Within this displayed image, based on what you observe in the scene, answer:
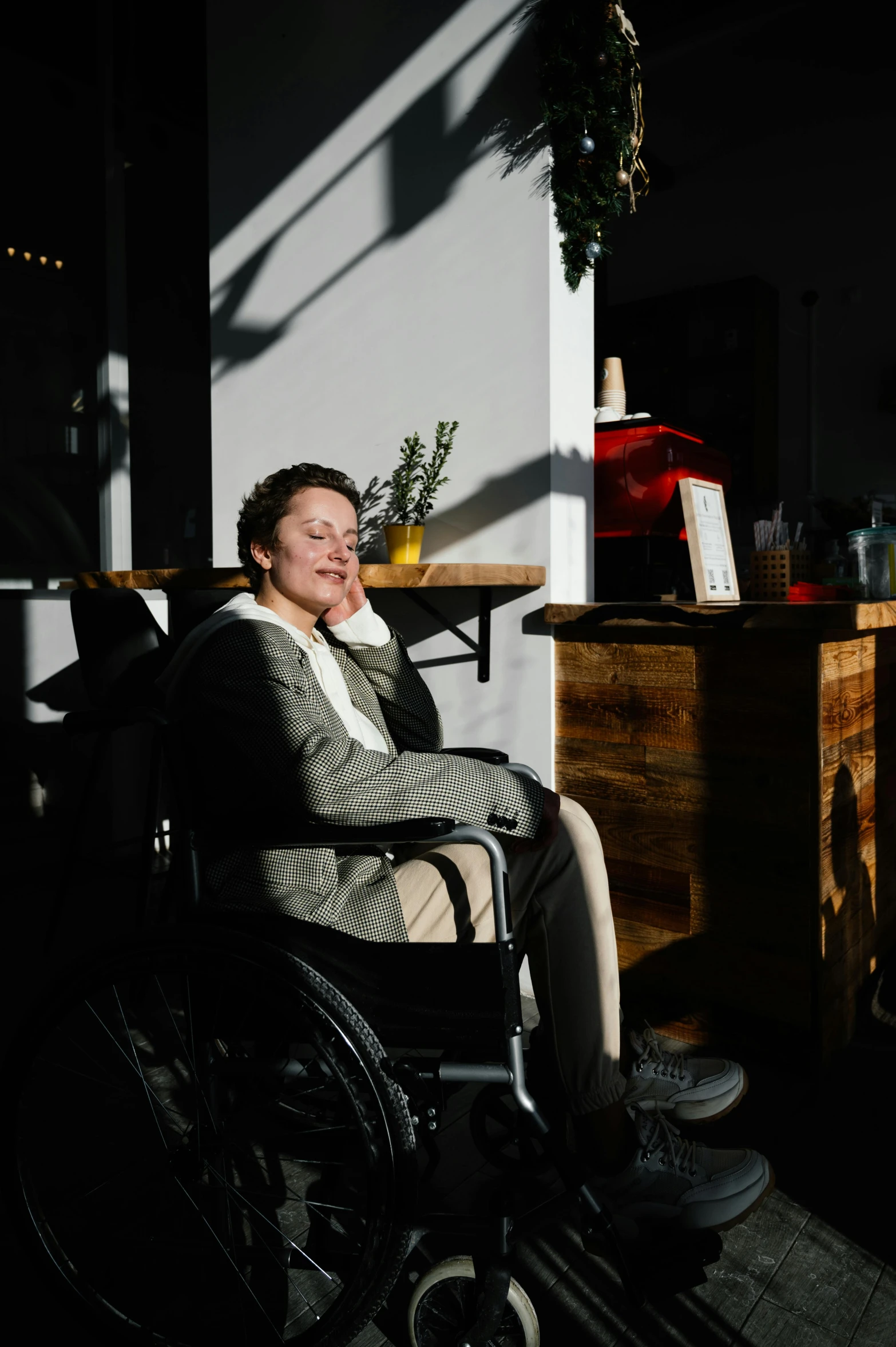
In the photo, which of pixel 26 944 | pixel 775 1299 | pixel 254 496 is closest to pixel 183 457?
pixel 26 944

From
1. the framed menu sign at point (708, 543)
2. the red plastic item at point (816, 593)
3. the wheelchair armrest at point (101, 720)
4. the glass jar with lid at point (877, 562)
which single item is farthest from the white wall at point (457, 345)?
the wheelchair armrest at point (101, 720)

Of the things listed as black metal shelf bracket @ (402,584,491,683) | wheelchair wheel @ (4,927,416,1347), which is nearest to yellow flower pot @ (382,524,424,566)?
black metal shelf bracket @ (402,584,491,683)

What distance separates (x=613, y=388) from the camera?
263 cm

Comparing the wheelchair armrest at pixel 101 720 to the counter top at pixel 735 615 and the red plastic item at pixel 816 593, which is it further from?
the red plastic item at pixel 816 593

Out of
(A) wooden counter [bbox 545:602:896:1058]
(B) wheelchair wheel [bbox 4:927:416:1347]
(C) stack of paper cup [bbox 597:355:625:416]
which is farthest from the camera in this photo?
(C) stack of paper cup [bbox 597:355:625:416]

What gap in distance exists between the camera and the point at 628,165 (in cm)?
212

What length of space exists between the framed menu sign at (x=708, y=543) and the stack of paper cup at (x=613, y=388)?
0.52 metres

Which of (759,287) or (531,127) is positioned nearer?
(531,127)

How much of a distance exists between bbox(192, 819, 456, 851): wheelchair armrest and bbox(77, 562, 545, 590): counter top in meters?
0.88

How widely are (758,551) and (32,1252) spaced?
1.97 metres

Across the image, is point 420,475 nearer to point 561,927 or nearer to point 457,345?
point 457,345

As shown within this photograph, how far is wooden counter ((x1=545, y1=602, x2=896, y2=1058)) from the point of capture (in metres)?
1.83

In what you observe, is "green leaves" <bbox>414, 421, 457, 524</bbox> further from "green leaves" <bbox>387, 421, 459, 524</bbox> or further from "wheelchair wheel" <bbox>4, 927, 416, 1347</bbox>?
"wheelchair wheel" <bbox>4, 927, 416, 1347</bbox>

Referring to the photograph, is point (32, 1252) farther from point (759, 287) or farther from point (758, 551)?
point (759, 287)
